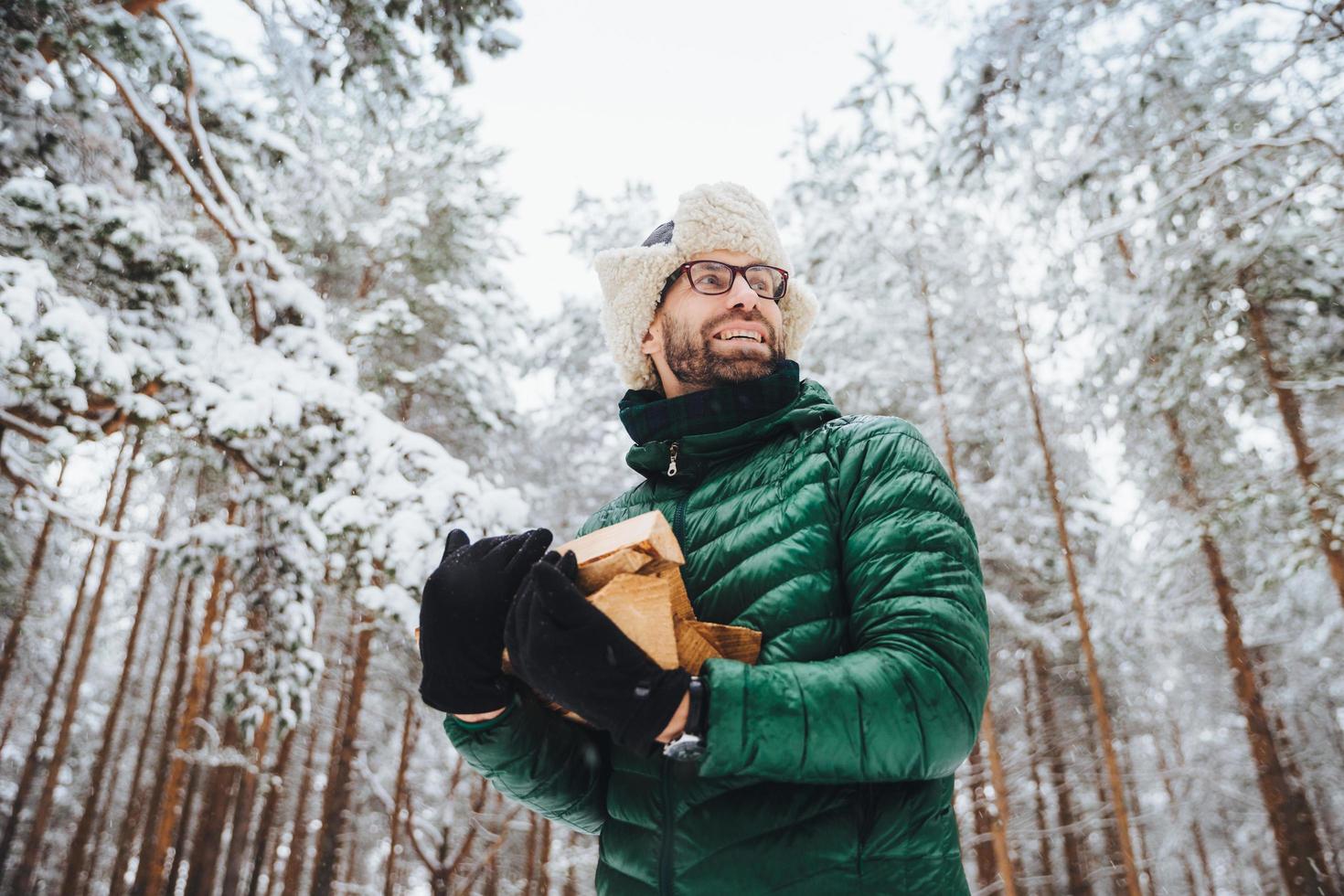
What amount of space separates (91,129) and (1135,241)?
1204 centimetres

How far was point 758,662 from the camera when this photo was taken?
1230 mm

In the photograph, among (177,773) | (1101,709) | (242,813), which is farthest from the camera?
(242,813)

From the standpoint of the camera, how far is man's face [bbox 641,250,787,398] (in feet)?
5.56

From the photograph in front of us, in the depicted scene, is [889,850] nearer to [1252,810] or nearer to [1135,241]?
[1135,241]

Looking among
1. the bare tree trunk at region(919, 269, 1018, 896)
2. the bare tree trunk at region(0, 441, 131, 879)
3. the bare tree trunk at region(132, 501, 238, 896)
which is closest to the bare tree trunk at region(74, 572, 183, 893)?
the bare tree trunk at region(0, 441, 131, 879)

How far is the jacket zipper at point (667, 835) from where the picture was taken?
3.92ft

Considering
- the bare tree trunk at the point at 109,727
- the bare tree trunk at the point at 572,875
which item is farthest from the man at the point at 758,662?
the bare tree trunk at the point at 109,727

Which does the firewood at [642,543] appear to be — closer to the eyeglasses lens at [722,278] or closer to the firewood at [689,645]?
the firewood at [689,645]

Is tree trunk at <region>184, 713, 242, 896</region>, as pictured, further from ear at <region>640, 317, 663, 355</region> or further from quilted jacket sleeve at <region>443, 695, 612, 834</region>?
ear at <region>640, 317, 663, 355</region>

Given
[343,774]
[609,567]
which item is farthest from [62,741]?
[609,567]

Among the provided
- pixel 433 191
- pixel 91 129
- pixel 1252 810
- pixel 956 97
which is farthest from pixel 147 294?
pixel 1252 810

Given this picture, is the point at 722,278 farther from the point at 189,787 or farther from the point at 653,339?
the point at 189,787

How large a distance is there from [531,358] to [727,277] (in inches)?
452

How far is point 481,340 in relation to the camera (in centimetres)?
1206
